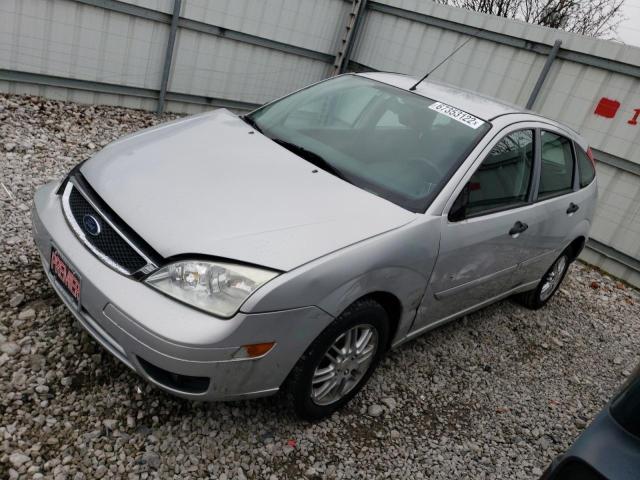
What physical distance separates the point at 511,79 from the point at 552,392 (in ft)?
14.7

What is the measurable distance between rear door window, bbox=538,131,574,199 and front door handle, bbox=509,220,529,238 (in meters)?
0.36

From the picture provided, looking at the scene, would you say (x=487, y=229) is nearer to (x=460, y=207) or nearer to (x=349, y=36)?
(x=460, y=207)

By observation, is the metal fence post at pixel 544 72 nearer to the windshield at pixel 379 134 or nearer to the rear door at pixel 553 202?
the rear door at pixel 553 202

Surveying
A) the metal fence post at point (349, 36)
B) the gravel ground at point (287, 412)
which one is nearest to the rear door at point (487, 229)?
the gravel ground at point (287, 412)

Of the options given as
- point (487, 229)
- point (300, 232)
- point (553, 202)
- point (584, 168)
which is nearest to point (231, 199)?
point (300, 232)

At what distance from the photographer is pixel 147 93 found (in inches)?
255

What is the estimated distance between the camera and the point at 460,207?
108 inches

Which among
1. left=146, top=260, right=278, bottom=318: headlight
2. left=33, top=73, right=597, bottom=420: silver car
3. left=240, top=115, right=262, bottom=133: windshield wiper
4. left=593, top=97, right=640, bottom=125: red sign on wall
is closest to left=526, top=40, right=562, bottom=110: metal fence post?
left=593, top=97, right=640, bottom=125: red sign on wall

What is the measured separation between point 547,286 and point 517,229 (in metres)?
1.64

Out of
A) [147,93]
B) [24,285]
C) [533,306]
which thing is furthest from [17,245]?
[533,306]

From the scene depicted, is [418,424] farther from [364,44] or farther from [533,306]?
[364,44]

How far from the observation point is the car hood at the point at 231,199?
2.13 metres

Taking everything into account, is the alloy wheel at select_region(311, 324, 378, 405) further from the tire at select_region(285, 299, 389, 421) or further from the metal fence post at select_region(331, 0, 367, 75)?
the metal fence post at select_region(331, 0, 367, 75)

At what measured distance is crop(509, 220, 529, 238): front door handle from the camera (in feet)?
10.5
